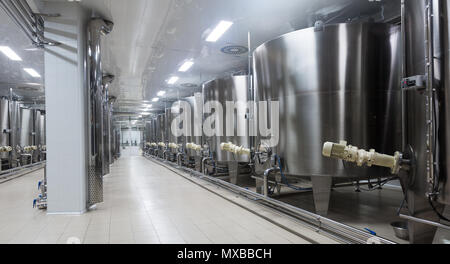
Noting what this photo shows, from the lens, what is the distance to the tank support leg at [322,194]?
118 inches

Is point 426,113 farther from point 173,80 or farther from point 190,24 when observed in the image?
point 173,80

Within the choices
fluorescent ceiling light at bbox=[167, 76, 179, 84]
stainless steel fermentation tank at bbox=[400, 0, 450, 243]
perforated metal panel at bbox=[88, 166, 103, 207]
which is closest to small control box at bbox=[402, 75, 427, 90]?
stainless steel fermentation tank at bbox=[400, 0, 450, 243]

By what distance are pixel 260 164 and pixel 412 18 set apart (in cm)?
241

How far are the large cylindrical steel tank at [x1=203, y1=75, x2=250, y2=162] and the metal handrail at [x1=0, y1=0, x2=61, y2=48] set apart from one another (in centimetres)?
292

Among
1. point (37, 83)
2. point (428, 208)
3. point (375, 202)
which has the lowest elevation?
point (375, 202)

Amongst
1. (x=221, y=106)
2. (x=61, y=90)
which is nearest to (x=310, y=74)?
(x=221, y=106)

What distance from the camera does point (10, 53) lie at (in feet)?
18.7

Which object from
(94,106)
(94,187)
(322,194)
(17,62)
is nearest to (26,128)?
(17,62)

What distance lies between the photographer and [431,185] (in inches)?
73.2

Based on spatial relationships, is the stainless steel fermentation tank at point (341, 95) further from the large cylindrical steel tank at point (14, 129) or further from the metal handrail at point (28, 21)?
the large cylindrical steel tank at point (14, 129)

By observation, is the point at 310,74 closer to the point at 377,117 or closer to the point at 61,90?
the point at 377,117

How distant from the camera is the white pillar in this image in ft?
11.8

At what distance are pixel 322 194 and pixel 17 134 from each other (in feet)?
32.8

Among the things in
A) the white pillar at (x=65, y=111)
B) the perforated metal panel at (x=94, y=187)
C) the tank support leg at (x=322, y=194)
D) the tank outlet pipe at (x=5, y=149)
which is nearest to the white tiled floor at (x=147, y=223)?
the perforated metal panel at (x=94, y=187)
